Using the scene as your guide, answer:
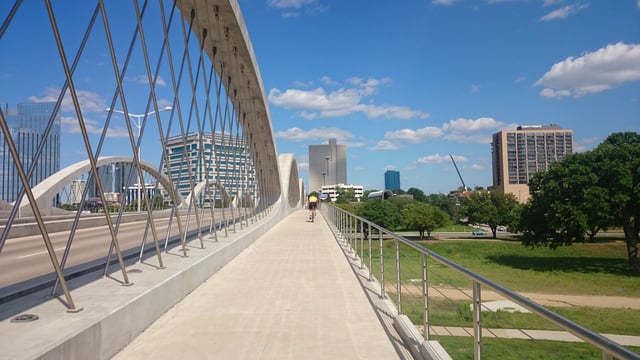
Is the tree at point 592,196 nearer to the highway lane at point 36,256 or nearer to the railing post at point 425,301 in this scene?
the highway lane at point 36,256

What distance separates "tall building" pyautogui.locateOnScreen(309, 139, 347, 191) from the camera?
164250mm

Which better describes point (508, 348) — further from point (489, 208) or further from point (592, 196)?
point (489, 208)

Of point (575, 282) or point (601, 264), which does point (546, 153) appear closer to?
point (601, 264)

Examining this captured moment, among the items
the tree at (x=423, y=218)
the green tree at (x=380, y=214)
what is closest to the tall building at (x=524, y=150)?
the tree at (x=423, y=218)

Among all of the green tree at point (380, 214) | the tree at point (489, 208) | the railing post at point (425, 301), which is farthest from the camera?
the tree at point (489, 208)

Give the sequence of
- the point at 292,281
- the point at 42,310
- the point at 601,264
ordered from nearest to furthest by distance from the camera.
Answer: the point at 42,310, the point at 292,281, the point at 601,264

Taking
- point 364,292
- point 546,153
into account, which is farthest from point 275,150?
point 546,153

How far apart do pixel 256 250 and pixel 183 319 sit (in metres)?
7.01

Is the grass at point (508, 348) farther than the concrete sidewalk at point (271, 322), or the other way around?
the concrete sidewalk at point (271, 322)

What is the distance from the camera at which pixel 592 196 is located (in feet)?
102

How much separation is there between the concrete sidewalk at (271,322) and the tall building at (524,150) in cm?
10065

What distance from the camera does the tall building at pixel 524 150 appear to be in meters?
101

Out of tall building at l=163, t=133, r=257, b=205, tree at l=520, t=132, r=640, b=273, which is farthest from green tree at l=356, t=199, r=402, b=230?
tall building at l=163, t=133, r=257, b=205

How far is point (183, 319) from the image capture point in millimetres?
5188
